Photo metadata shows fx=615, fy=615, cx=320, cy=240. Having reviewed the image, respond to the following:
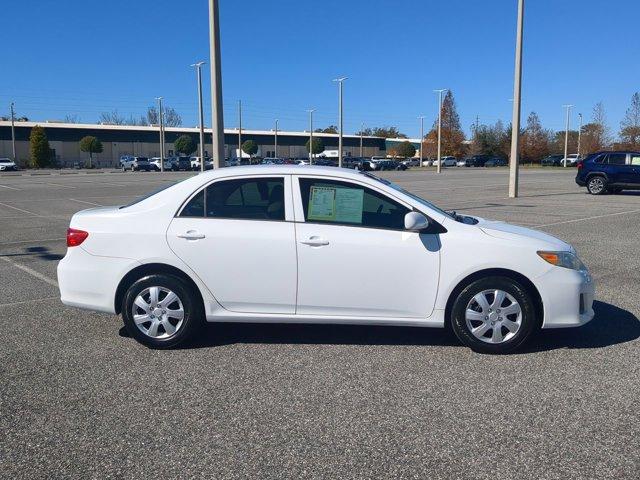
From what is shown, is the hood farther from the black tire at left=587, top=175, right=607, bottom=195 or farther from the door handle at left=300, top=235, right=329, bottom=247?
the black tire at left=587, top=175, right=607, bottom=195

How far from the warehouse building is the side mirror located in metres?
77.7

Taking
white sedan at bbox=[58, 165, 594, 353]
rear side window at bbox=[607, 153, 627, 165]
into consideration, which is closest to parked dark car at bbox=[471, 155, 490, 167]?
rear side window at bbox=[607, 153, 627, 165]

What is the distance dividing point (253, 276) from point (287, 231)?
48 cm

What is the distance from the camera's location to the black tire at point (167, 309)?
5266 millimetres

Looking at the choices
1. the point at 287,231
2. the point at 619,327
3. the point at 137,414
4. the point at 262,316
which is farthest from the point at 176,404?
the point at 619,327

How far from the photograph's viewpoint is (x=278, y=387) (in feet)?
14.7

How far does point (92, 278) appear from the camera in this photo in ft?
17.7

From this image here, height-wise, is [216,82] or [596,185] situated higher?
[216,82]

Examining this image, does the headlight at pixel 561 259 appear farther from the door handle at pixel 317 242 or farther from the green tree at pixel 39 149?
the green tree at pixel 39 149

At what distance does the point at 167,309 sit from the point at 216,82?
819 cm

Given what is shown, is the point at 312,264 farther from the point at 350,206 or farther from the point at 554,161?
the point at 554,161

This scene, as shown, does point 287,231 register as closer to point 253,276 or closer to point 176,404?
point 253,276

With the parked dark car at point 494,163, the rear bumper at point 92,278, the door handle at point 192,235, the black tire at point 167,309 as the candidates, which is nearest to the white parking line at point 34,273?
the rear bumper at point 92,278

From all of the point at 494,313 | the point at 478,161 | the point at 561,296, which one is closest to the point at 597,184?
the point at 561,296
